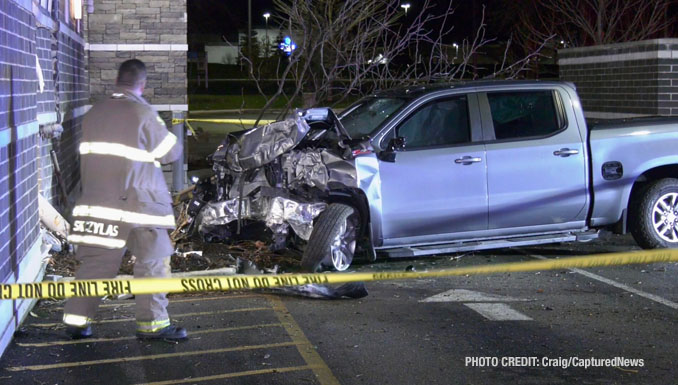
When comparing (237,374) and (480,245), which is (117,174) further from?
(480,245)

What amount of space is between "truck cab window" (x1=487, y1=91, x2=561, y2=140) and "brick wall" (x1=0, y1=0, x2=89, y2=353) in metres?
4.36

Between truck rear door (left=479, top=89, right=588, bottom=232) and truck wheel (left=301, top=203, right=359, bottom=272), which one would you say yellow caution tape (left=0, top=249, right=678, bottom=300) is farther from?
truck rear door (left=479, top=89, right=588, bottom=232)

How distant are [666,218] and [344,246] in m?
3.44

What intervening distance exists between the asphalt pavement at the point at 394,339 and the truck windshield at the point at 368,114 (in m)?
1.67

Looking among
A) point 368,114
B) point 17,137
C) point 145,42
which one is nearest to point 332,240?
point 368,114

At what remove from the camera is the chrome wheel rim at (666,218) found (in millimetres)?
8977

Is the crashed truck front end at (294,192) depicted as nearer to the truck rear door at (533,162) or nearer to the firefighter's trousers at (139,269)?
the truck rear door at (533,162)

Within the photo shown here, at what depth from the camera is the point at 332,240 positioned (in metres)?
8.07

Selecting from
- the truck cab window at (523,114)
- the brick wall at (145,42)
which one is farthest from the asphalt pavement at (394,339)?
the brick wall at (145,42)

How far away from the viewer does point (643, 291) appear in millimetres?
7609

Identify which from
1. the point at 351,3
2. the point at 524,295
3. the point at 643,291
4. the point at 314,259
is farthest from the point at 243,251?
the point at 351,3

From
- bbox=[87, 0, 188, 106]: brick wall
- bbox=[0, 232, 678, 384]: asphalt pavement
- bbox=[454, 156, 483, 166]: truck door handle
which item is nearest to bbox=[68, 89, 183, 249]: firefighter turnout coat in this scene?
bbox=[0, 232, 678, 384]: asphalt pavement

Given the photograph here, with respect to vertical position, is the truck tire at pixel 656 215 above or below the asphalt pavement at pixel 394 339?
above

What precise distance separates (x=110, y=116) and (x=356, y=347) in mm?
2242
